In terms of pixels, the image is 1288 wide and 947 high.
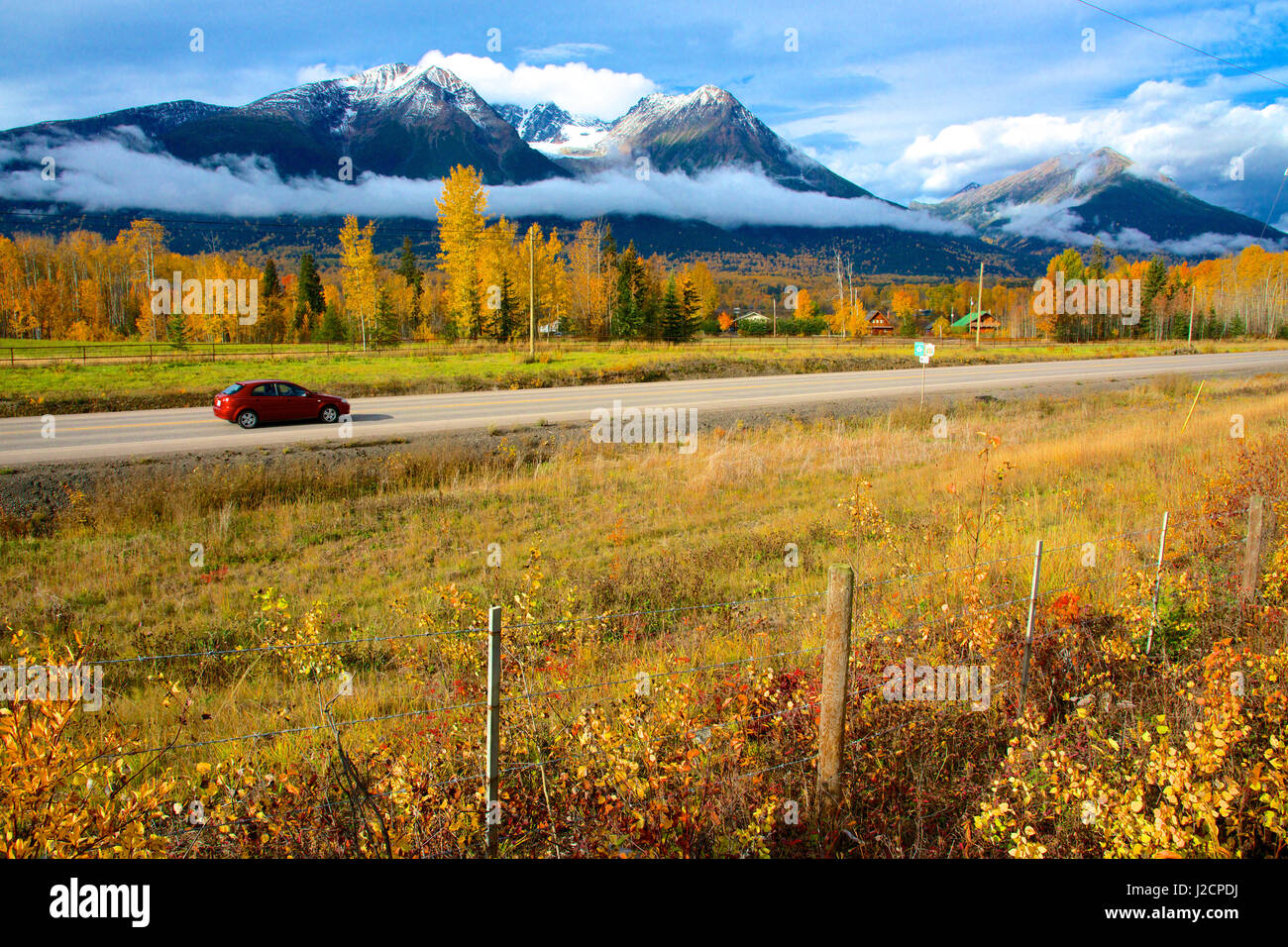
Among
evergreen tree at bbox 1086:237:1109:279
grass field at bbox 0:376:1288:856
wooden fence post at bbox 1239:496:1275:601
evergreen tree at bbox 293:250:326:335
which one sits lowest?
grass field at bbox 0:376:1288:856

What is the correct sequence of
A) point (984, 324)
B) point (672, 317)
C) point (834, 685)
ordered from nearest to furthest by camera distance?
point (834, 685) → point (672, 317) → point (984, 324)

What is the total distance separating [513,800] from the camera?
4.16 meters

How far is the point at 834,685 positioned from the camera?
398 centimetres

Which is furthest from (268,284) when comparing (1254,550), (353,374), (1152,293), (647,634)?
(1152,293)

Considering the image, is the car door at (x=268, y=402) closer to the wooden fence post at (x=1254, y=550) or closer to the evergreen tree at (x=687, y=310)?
the wooden fence post at (x=1254, y=550)

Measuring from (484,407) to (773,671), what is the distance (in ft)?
69.2

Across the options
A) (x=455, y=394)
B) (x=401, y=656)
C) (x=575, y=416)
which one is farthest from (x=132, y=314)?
(x=401, y=656)

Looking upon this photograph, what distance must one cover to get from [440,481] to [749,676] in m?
11.3

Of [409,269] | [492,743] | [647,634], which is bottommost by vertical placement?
[647,634]

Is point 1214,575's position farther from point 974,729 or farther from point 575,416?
point 575,416

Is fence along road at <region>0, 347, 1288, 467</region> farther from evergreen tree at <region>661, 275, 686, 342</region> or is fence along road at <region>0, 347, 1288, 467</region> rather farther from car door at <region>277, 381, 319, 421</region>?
evergreen tree at <region>661, 275, 686, 342</region>

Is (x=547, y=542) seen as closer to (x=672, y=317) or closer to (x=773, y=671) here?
(x=773, y=671)

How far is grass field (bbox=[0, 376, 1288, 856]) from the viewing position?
13.1ft

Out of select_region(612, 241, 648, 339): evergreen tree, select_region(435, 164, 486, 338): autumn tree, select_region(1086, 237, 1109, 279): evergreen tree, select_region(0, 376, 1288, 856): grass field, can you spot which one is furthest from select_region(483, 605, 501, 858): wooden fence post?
select_region(1086, 237, 1109, 279): evergreen tree
